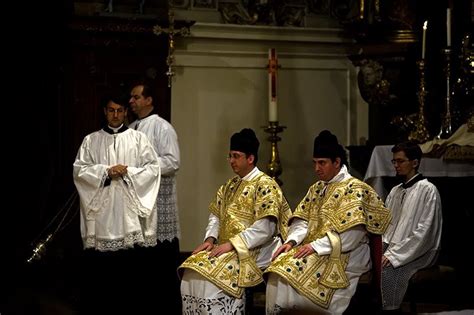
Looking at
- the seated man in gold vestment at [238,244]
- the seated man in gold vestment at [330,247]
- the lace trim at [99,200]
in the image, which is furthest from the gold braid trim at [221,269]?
the lace trim at [99,200]

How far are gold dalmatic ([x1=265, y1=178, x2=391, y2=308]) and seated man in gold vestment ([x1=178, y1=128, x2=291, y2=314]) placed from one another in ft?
0.83

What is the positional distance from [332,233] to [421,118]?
265cm

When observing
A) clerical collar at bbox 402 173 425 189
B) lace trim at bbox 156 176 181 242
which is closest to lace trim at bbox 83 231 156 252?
lace trim at bbox 156 176 181 242

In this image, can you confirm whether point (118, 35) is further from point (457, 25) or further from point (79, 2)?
point (457, 25)

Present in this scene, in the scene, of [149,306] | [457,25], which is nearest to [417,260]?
[149,306]

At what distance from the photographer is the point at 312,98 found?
9.86 m

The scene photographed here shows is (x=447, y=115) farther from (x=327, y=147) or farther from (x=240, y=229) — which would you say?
(x=240, y=229)

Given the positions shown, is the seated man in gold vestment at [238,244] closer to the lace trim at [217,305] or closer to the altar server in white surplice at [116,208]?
the lace trim at [217,305]

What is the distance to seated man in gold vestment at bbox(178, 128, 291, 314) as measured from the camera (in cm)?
598

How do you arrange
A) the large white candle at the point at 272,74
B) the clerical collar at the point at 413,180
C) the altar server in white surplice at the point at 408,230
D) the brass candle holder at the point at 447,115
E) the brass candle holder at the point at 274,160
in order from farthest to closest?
the brass candle holder at the point at 274,160, the large white candle at the point at 272,74, the brass candle holder at the point at 447,115, the clerical collar at the point at 413,180, the altar server in white surplice at the point at 408,230

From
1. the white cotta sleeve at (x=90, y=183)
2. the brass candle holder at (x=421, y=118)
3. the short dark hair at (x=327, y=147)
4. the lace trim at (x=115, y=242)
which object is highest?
the brass candle holder at (x=421, y=118)

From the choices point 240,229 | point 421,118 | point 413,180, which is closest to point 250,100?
point 421,118

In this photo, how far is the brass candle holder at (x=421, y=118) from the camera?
8.03 m

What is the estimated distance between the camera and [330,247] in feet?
19.1
